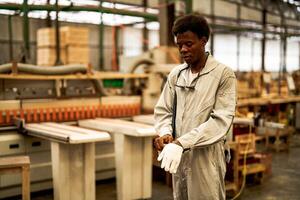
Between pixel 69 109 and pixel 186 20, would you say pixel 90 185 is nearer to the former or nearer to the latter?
pixel 69 109

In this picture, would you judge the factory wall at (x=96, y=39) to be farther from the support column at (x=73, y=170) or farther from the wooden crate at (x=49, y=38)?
the support column at (x=73, y=170)

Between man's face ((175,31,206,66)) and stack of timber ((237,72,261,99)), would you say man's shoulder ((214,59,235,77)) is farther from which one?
stack of timber ((237,72,261,99))

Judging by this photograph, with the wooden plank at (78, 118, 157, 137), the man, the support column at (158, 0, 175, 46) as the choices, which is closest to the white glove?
the man

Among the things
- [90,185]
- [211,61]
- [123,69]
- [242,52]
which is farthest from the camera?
[242,52]

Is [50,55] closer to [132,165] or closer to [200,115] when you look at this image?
[132,165]

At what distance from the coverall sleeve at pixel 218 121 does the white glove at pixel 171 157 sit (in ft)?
0.15

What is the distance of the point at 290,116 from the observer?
7621 millimetres

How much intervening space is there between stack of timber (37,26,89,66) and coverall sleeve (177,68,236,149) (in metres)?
2.91

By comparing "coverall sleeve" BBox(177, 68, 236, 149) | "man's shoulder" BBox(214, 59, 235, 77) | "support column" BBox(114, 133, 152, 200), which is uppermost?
"man's shoulder" BBox(214, 59, 235, 77)

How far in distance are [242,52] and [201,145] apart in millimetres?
14168

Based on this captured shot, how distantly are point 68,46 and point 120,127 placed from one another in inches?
53.9

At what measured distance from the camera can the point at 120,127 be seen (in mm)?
3453

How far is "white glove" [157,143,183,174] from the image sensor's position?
1.50m

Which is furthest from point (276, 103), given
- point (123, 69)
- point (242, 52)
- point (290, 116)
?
point (242, 52)
